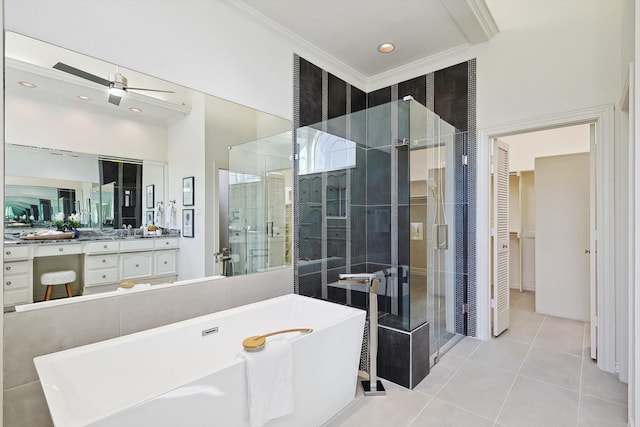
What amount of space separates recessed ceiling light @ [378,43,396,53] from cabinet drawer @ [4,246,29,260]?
3.37m

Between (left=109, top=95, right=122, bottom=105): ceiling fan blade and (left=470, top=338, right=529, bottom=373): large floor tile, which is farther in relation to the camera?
(left=470, top=338, right=529, bottom=373): large floor tile

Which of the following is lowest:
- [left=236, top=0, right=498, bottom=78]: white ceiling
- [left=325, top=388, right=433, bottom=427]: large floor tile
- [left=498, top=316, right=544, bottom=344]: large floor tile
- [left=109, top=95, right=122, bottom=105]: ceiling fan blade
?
[left=325, top=388, right=433, bottom=427]: large floor tile

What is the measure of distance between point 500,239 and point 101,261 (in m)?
3.68

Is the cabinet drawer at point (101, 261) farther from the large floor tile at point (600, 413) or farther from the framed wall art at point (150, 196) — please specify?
the large floor tile at point (600, 413)

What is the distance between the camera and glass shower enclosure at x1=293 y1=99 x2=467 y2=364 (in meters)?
2.73

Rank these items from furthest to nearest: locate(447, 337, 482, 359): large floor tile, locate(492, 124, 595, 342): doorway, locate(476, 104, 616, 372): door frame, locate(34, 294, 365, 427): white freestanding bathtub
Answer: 1. locate(492, 124, 595, 342): doorway
2. locate(447, 337, 482, 359): large floor tile
3. locate(476, 104, 616, 372): door frame
4. locate(34, 294, 365, 427): white freestanding bathtub

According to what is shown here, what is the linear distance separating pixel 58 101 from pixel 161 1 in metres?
0.94

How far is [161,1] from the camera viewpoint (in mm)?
2053

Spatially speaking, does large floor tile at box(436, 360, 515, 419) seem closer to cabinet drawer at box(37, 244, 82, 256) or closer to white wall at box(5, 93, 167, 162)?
cabinet drawer at box(37, 244, 82, 256)

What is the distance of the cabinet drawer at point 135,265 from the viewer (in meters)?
1.99

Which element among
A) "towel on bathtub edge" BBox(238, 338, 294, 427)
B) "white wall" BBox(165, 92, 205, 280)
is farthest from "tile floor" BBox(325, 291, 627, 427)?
"white wall" BBox(165, 92, 205, 280)

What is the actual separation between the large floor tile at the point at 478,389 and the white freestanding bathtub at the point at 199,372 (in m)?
0.79

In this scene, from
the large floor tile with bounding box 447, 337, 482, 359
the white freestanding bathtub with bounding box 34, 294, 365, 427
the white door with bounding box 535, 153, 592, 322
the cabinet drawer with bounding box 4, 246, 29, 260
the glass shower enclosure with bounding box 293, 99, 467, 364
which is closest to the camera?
the white freestanding bathtub with bounding box 34, 294, 365, 427

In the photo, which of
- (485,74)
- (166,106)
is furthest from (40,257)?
(485,74)
